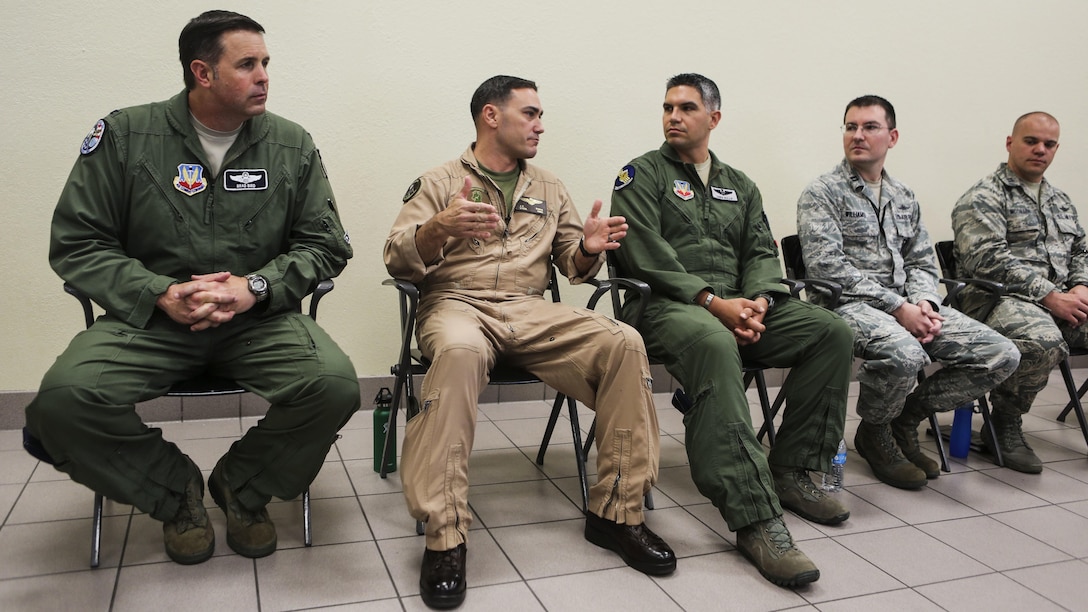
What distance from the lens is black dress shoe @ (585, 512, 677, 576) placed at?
7.05 ft

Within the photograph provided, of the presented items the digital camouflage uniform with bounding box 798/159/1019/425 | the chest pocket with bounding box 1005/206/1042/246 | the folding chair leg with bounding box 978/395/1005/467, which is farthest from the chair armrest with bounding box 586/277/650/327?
the chest pocket with bounding box 1005/206/1042/246

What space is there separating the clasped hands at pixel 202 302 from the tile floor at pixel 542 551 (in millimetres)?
645

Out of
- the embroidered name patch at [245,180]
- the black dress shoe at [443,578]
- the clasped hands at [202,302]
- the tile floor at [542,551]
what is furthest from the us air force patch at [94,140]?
the black dress shoe at [443,578]

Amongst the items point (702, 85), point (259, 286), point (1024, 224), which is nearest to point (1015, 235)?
point (1024, 224)

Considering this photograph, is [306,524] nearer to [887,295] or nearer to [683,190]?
[683,190]

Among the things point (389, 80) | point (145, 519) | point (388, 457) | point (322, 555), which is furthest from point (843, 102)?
point (145, 519)

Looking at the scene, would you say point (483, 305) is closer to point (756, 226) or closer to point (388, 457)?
point (388, 457)

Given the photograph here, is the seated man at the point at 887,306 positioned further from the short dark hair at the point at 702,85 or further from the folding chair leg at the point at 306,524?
the folding chair leg at the point at 306,524

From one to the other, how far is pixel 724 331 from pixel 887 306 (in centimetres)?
94

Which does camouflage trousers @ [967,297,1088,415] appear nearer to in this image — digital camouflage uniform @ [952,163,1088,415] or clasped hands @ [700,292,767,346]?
digital camouflage uniform @ [952,163,1088,415]

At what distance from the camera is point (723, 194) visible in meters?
2.97

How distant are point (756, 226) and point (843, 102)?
1.55 m

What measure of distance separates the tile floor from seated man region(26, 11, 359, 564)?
0.19 metres

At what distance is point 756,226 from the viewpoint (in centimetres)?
299
